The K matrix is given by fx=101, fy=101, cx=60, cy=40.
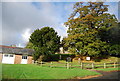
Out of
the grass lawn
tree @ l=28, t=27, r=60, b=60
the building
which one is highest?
tree @ l=28, t=27, r=60, b=60

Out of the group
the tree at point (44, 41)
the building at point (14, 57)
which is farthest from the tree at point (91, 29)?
the building at point (14, 57)

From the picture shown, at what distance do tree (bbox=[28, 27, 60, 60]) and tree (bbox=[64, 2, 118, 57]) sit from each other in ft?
11.2

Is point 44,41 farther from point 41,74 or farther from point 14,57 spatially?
point 41,74

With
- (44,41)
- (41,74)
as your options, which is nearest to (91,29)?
(44,41)

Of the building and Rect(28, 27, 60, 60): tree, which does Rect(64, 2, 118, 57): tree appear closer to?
Rect(28, 27, 60, 60): tree

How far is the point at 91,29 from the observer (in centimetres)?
2225

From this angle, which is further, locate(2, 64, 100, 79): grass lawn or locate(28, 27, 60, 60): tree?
locate(28, 27, 60, 60): tree

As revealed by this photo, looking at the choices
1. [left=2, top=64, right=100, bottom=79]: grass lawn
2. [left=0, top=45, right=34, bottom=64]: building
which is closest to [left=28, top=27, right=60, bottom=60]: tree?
[left=0, top=45, right=34, bottom=64]: building

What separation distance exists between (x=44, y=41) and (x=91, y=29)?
10.8 m

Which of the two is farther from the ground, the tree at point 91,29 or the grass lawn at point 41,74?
the tree at point 91,29

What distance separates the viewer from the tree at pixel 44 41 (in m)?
21.8

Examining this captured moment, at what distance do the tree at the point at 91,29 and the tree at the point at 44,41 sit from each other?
3.42m

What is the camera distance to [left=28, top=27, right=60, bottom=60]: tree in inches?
859

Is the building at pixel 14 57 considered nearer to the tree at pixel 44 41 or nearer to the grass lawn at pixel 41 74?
the tree at pixel 44 41
